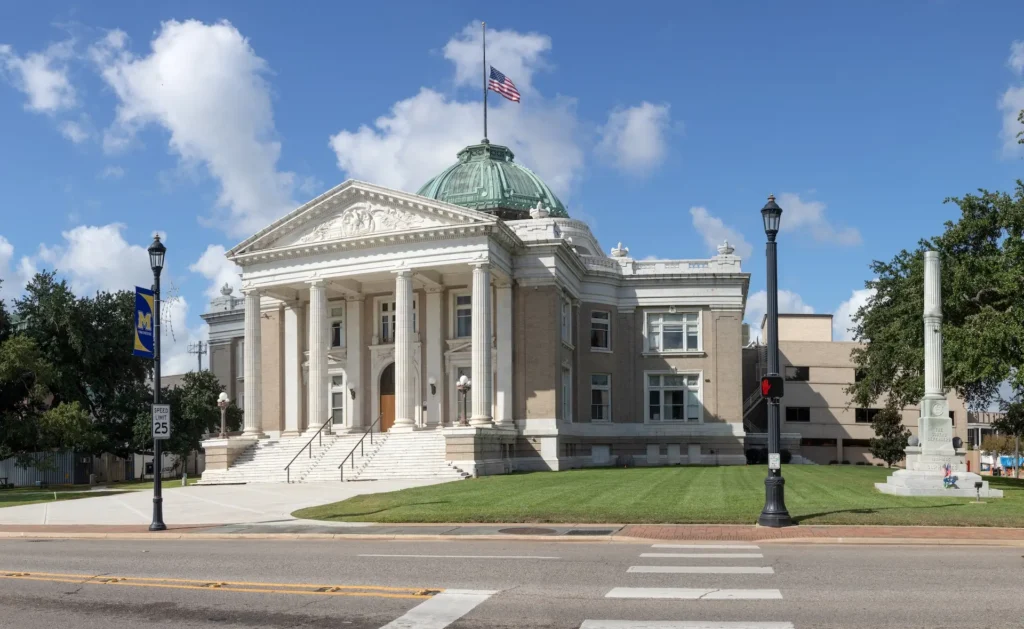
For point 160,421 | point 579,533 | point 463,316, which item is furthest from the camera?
point 463,316

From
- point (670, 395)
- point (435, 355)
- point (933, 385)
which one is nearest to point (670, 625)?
point (933, 385)

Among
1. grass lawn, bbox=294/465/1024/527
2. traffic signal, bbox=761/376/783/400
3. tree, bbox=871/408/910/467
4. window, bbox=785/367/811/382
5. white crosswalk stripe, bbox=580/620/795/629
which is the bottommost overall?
tree, bbox=871/408/910/467

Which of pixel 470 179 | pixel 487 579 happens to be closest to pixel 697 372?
pixel 470 179

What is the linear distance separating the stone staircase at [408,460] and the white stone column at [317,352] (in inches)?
203

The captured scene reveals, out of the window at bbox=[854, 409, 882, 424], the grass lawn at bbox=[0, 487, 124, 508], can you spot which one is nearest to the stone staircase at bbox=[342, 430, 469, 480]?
the grass lawn at bbox=[0, 487, 124, 508]

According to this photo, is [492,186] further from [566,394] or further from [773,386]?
[773,386]

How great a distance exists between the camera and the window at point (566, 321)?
160 feet

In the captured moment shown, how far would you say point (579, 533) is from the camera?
17875 mm

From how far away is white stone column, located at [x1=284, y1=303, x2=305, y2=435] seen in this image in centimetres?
4825

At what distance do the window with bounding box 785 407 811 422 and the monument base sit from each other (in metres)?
46.8

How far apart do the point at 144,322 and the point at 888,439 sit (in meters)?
51.9

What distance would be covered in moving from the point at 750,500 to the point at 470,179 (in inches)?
1443

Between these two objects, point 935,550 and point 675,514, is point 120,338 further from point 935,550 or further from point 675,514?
point 935,550

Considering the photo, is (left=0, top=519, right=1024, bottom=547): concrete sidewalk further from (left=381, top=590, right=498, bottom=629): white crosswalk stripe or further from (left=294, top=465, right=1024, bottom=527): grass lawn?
(left=381, top=590, right=498, bottom=629): white crosswalk stripe
